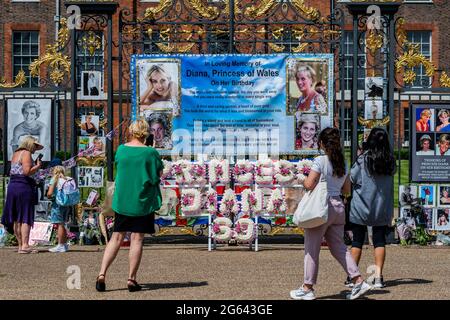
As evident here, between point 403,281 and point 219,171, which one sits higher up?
point 219,171

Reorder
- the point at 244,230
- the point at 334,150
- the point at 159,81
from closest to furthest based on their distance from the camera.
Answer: the point at 334,150 → the point at 244,230 → the point at 159,81

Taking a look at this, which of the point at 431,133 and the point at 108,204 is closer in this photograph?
the point at 108,204

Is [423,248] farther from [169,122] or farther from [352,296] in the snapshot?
[352,296]

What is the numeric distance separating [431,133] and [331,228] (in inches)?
239

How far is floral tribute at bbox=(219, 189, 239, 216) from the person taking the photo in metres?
15.7

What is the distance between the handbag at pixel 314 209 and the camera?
1034 centimetres

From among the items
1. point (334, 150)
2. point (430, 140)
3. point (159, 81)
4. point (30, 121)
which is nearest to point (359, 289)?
point (334, 150)

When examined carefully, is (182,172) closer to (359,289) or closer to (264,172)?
(264,172)

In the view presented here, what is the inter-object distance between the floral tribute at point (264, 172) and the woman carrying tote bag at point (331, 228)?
5.03 m

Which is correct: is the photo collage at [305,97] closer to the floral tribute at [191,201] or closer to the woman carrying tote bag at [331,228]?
the floral tribute at [191,201]

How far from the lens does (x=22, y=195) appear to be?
15.1 meters

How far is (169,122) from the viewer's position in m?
16.4

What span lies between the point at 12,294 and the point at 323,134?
11.6 ft

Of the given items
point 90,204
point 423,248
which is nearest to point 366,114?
point 423,248
